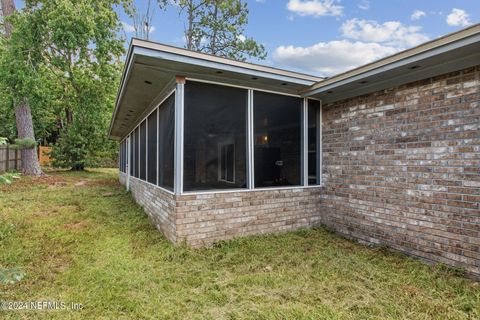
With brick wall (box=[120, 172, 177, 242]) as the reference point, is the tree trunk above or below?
above

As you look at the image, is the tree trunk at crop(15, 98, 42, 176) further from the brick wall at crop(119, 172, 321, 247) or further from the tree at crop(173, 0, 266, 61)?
the brick wall at crop(119, 172, 321, 247)

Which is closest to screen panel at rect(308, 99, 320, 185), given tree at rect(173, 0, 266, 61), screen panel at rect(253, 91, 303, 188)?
screen panel at rect(253, 91, 303, 188)

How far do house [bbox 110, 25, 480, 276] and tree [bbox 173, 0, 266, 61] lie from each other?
43.9 feet

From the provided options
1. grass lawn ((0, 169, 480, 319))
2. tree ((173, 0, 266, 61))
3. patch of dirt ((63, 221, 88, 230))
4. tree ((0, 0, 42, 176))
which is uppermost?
tree ((173, 0, 266, 61))

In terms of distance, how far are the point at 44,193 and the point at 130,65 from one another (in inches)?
297

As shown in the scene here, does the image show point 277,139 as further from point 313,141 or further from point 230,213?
point 230,213

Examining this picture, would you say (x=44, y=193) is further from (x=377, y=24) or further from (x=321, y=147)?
(x=377, y=24)

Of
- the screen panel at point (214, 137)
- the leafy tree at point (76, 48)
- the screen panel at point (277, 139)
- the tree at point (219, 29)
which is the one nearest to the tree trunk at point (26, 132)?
the leafy tree at point (76, 48)

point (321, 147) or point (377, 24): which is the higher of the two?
point (377, 24)

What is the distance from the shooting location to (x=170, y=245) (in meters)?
3.96

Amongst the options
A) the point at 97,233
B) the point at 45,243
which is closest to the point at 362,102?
the point at 97,233

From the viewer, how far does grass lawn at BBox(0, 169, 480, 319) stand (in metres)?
2.48

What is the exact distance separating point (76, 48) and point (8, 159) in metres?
8.78

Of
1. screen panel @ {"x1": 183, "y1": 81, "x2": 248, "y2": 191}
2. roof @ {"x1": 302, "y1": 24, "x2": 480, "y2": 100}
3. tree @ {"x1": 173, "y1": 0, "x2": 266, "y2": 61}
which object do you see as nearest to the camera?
roof @ {"x1": 302, "y1": 24, "x2": 480, "y2": 100}
